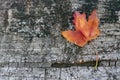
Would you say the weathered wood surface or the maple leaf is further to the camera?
the maple leaf

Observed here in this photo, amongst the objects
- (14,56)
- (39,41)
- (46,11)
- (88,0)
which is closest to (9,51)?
(14,56)

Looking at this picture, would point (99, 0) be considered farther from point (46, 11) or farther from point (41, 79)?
point (41, 79)

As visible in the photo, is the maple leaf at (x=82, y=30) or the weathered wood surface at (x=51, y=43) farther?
the maple leaf at (x=82, y=30)

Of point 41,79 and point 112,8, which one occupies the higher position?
point 112,8
